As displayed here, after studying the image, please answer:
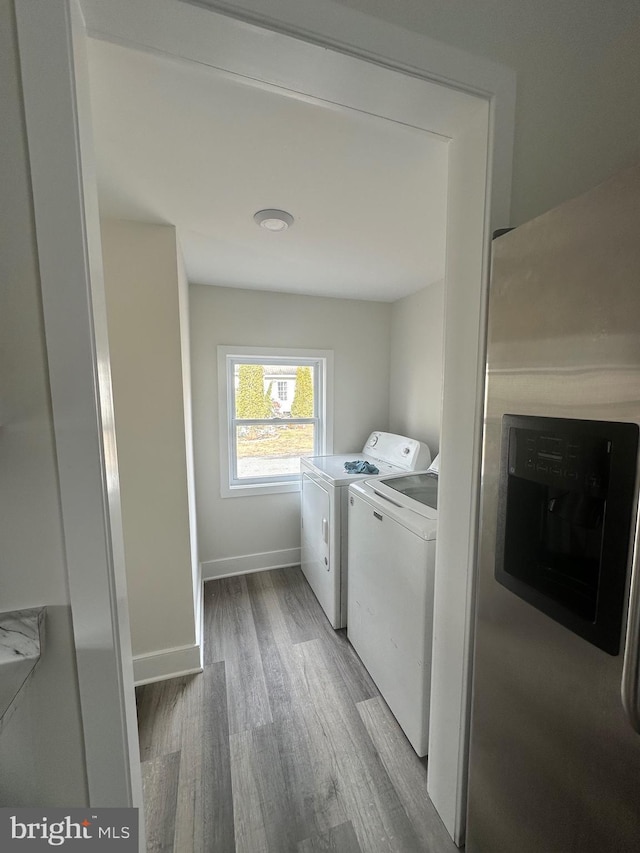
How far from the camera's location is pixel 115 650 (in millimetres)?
699

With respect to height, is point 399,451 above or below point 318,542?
above

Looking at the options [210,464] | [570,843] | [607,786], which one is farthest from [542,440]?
[210,464]

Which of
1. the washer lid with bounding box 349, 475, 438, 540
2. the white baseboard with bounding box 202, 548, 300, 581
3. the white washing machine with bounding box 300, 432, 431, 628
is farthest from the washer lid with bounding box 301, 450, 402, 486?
the white baseboard with bounding box 202, 548, 300, 581

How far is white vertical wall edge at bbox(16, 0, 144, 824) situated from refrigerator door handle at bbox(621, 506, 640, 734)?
94cm

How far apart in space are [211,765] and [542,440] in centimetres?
179

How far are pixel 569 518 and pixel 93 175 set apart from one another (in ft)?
4.01

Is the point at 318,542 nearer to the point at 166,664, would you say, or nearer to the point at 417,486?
the point at 417,486

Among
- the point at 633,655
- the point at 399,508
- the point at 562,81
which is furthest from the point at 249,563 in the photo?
the point at 562,81

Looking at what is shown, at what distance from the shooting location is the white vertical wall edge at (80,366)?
58 centimetres

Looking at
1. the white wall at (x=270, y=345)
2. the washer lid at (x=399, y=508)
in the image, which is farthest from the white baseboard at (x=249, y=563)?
the washer lid at (x=399, y=508)

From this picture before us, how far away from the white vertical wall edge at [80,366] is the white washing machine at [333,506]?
1461mm

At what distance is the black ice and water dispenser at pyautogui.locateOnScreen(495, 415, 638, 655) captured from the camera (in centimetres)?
59

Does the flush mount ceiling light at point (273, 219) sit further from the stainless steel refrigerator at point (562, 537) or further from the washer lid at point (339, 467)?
the washer lid at point (339, 467)

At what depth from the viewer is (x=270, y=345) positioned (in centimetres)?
278
